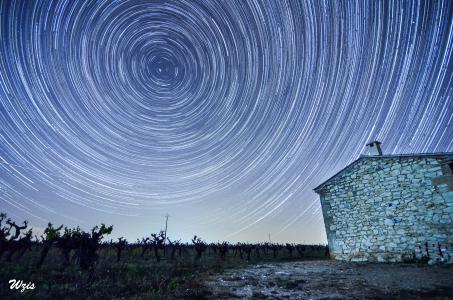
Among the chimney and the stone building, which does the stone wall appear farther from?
the chimney

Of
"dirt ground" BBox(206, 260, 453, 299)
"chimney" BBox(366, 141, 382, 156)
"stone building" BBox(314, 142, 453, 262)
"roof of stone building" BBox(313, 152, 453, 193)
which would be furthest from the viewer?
"chimney" BBox(366, 141, 382, 156)

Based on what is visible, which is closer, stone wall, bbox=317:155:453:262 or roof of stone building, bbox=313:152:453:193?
stone wall, bbox=317:155:453:262

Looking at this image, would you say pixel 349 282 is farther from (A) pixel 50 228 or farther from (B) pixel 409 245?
(A) pixel 50 228

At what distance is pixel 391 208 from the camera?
49.0 ft

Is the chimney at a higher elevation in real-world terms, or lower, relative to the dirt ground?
higher

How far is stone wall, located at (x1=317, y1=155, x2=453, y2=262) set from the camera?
42.8ft

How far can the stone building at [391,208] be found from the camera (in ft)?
42.8

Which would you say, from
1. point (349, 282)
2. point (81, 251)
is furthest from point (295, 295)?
point (81, 251)

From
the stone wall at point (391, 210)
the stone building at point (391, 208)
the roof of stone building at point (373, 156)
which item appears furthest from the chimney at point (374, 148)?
the stone wall at point (391, 210)

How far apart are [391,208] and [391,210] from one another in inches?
4.9

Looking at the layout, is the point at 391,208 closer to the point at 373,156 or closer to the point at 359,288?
the point at 373,156

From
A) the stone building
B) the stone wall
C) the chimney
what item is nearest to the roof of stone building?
the stone building

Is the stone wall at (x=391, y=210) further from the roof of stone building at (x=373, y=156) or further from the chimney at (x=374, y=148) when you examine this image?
the chimney at (x=374, y=148)

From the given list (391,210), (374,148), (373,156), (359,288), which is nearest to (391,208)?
(391,210)
